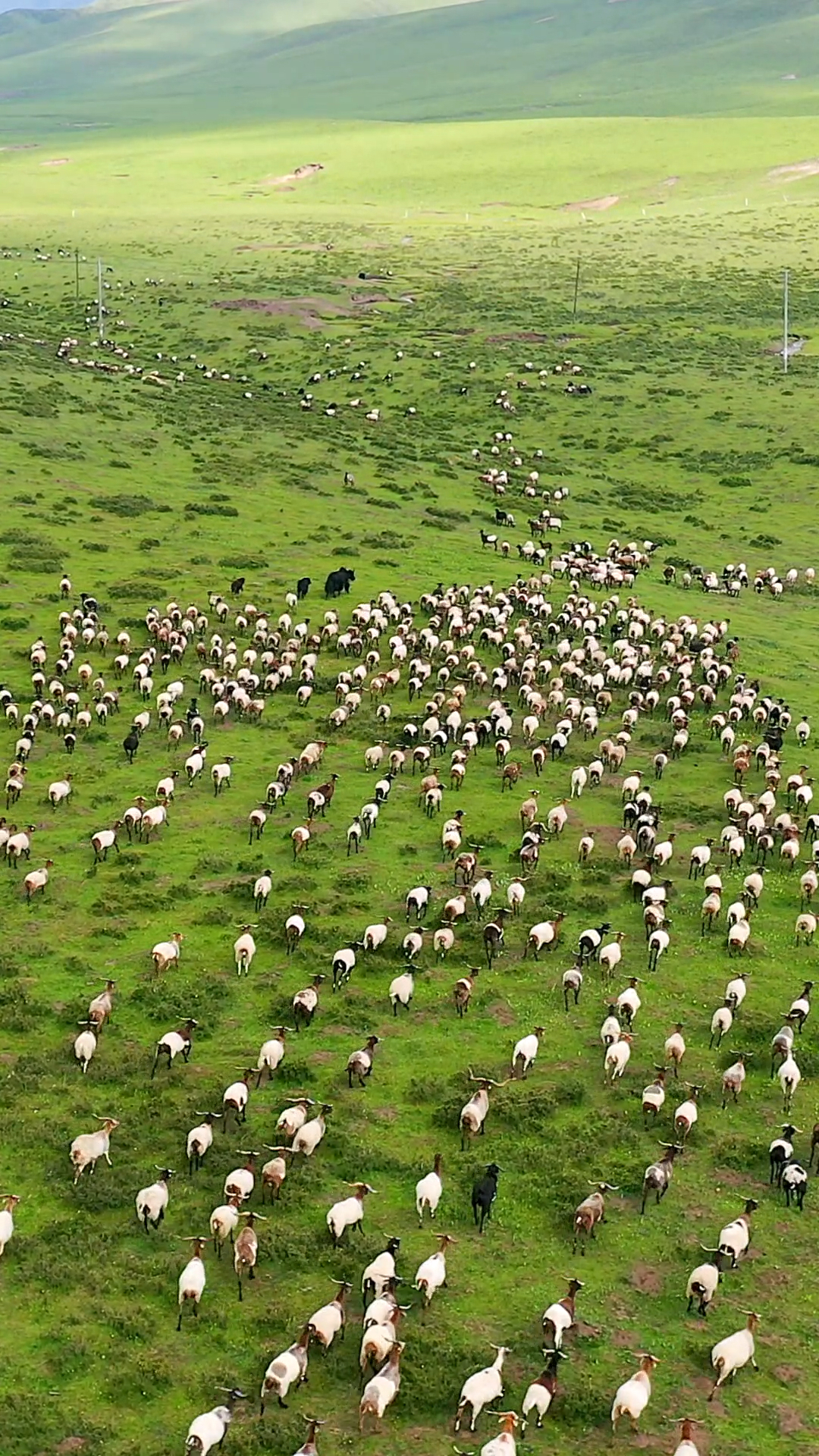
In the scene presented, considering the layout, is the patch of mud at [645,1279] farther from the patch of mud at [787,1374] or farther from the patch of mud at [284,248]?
the patch of mud at [284,248]

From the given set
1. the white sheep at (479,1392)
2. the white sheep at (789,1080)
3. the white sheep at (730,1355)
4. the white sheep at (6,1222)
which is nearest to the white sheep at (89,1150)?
the white sheep at (6,1222)

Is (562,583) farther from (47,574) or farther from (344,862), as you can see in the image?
(344,862)

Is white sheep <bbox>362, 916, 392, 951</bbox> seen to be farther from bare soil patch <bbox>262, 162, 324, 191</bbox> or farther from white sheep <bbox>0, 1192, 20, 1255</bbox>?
bare soil patch <bbox>262, 162, 324, 191</bbox>

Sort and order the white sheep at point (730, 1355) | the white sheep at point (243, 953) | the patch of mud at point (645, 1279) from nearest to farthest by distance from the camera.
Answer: the white sheep at point (730, 1355), the patch of mud at point (645, 1279), the white sheep at point (243, 953)

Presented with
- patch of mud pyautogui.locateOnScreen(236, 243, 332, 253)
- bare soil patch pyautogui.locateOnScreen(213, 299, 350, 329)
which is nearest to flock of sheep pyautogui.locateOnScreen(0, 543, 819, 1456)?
bare soil patch pyautogui.locateOnScreen(213, 299, 350, 329)

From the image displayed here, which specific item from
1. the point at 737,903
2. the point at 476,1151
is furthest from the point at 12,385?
the point at 476,1151
